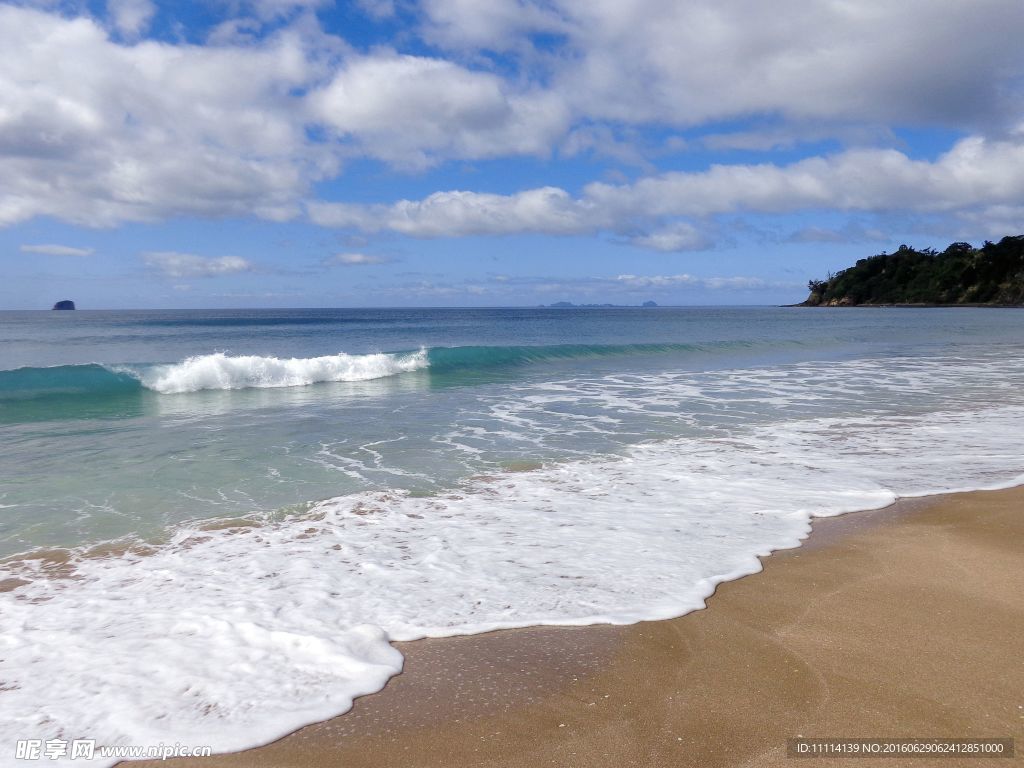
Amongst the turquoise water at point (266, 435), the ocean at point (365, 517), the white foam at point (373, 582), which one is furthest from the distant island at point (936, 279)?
the white foam at point (373, 582)

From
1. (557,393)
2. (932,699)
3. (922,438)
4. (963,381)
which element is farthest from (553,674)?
(963,381)

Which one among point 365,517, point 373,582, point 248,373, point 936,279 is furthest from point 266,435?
point 936,279

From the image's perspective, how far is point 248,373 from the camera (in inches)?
743

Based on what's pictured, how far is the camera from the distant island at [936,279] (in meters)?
95.6

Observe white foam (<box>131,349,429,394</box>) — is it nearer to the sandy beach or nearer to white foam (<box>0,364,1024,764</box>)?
white foam (<box>0,364,1024,764</box>)

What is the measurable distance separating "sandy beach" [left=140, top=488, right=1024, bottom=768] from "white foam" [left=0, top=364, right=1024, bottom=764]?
0.22 meters

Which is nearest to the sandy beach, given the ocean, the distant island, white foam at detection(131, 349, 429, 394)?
the ocean

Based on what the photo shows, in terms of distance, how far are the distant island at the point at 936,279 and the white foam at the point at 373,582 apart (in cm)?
A: 10879

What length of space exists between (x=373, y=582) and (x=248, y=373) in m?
15.8

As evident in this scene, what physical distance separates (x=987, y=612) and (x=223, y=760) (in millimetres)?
4271

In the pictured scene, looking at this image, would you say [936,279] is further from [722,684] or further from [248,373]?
[722,684]

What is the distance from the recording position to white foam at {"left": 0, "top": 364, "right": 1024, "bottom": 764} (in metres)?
3.21

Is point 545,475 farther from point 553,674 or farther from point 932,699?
point 932,699

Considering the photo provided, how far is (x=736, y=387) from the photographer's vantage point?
53.4 ft
